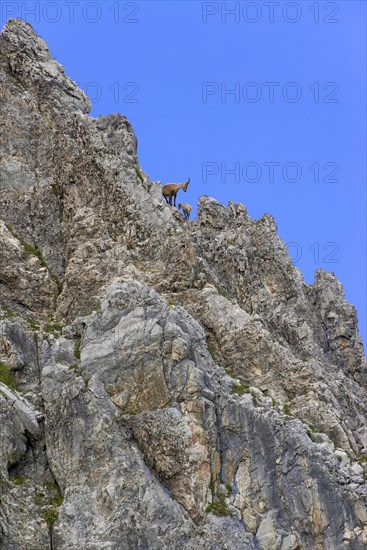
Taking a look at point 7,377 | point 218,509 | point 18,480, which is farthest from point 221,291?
point 18,480

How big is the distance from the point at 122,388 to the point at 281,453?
8253 mm

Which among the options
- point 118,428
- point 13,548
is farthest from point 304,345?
point 13,548

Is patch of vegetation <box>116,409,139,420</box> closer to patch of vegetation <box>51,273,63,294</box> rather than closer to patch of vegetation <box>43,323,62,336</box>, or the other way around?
patch of vegetation <box>43,323,62,336</box>

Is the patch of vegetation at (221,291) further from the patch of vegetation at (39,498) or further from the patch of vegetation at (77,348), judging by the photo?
the patch of vegetation at (39,498)

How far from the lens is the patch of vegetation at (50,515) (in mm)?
50906

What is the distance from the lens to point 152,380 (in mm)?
55125

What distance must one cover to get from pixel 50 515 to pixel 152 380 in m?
8.25

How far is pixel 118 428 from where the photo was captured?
53.5 metres

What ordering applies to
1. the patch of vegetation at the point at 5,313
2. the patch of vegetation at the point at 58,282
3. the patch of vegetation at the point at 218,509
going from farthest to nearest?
the patch of vegetation at the point at 58,282 → the patch of vegetation at the point at 5,313 → the patch of vegetation at the point at 218,509

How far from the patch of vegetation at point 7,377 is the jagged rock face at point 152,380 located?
0.41 ft

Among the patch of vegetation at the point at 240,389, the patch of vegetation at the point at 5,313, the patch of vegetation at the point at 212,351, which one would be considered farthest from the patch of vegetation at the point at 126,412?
the patch of vegetation at the point at 5,313

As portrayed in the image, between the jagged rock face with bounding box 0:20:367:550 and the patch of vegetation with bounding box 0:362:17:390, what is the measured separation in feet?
0.41

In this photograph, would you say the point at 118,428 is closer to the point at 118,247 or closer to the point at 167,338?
the point at 167,338

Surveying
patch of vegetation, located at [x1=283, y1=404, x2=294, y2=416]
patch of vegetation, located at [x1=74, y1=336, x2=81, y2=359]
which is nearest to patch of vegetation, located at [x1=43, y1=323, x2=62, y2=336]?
patch of vegetation, located at [x1=74, y1=336, x2=81, y2=359]
